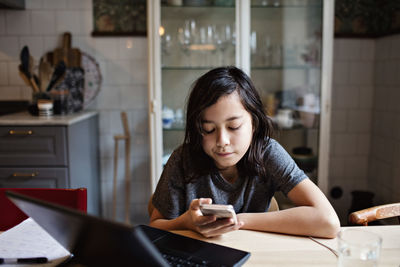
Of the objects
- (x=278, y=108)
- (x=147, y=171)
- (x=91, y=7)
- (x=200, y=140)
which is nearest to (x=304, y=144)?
(x=278, y=108)

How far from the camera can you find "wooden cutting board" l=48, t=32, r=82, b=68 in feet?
7.86

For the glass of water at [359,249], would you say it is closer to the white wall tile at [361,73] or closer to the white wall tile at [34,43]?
the white wall tile at [361,73]

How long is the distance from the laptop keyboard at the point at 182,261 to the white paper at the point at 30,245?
0.23 m

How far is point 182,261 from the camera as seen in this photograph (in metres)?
0.76

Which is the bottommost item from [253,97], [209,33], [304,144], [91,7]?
[304,144]

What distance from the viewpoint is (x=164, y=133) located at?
231 cm

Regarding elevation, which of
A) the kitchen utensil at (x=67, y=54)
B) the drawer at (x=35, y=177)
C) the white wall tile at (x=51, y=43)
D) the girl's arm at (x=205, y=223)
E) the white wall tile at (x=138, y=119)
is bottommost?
the drawer at (x=35, y=177)

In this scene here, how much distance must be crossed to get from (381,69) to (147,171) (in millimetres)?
1800

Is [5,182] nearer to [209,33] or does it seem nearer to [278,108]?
[209,33]

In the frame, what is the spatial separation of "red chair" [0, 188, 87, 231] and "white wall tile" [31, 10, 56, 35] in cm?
179

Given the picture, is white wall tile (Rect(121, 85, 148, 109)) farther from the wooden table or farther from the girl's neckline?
the wooden table

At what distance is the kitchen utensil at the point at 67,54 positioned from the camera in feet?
7.86

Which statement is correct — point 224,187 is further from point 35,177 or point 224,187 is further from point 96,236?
point 35,177

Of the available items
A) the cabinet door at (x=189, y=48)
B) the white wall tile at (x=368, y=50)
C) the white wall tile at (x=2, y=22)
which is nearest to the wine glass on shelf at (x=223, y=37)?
the cabinet door at (x=189, y=48)
